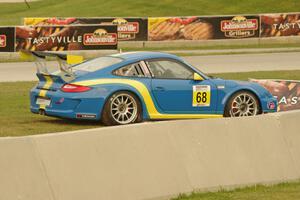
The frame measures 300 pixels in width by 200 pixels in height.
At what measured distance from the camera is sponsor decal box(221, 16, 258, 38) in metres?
38.4

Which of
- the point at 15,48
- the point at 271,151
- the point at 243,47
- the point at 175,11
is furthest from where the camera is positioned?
the point at 175,11

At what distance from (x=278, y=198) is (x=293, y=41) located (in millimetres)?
32278


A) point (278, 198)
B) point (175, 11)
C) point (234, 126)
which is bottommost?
point (278, 198)

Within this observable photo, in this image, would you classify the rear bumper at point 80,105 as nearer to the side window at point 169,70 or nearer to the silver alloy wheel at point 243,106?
the side window at point 169,70

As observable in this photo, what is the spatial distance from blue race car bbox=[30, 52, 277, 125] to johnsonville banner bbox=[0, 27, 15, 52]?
1507 centimetres

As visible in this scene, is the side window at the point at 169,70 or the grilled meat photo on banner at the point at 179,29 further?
the grilled meat photo on banner at the point at 179,29

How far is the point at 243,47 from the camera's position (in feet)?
126

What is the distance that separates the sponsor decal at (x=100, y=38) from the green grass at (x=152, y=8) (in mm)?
23791

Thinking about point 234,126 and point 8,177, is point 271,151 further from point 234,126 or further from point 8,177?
point 8,177

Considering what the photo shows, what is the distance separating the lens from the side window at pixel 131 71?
1412 centimetres

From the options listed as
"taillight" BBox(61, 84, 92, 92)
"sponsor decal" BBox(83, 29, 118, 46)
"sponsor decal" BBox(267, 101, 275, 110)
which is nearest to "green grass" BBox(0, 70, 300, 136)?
"taillight" BBox(61, 84, 92, 92)

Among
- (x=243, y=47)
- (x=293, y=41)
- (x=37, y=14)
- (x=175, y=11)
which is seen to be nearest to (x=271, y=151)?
(x=243, y=47)

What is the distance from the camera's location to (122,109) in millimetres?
13906

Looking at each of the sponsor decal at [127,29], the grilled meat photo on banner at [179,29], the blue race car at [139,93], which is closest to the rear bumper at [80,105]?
the blue race car at [139,93]
